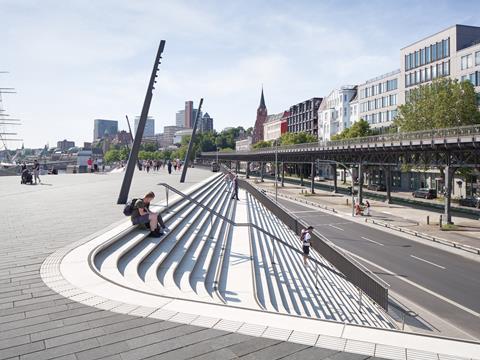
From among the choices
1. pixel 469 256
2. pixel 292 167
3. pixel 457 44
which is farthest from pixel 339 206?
pixel 292 167

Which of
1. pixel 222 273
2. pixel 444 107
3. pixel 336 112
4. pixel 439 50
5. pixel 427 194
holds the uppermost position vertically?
pixel 439 50

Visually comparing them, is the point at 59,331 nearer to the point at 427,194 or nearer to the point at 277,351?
the point at 277,351

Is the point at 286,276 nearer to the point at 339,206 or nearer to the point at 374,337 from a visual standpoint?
the point at 374,337

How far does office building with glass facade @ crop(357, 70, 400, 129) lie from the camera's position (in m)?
81.0

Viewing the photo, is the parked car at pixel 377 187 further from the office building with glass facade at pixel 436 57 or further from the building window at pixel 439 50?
the building window at pixel 439 50

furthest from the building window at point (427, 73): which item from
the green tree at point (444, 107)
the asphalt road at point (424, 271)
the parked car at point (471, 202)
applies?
the asphalt road at point (424, 271)

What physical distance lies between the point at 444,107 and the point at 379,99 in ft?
123

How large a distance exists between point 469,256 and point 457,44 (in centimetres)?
4932

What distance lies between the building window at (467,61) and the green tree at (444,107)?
349 inches

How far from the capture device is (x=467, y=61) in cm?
5959

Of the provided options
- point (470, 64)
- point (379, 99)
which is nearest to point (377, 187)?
point (379, 99)

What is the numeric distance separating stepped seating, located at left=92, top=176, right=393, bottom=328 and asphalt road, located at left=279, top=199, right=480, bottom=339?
13.6ft

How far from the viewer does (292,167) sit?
125 meters

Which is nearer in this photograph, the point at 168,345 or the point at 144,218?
the point at 168,345
